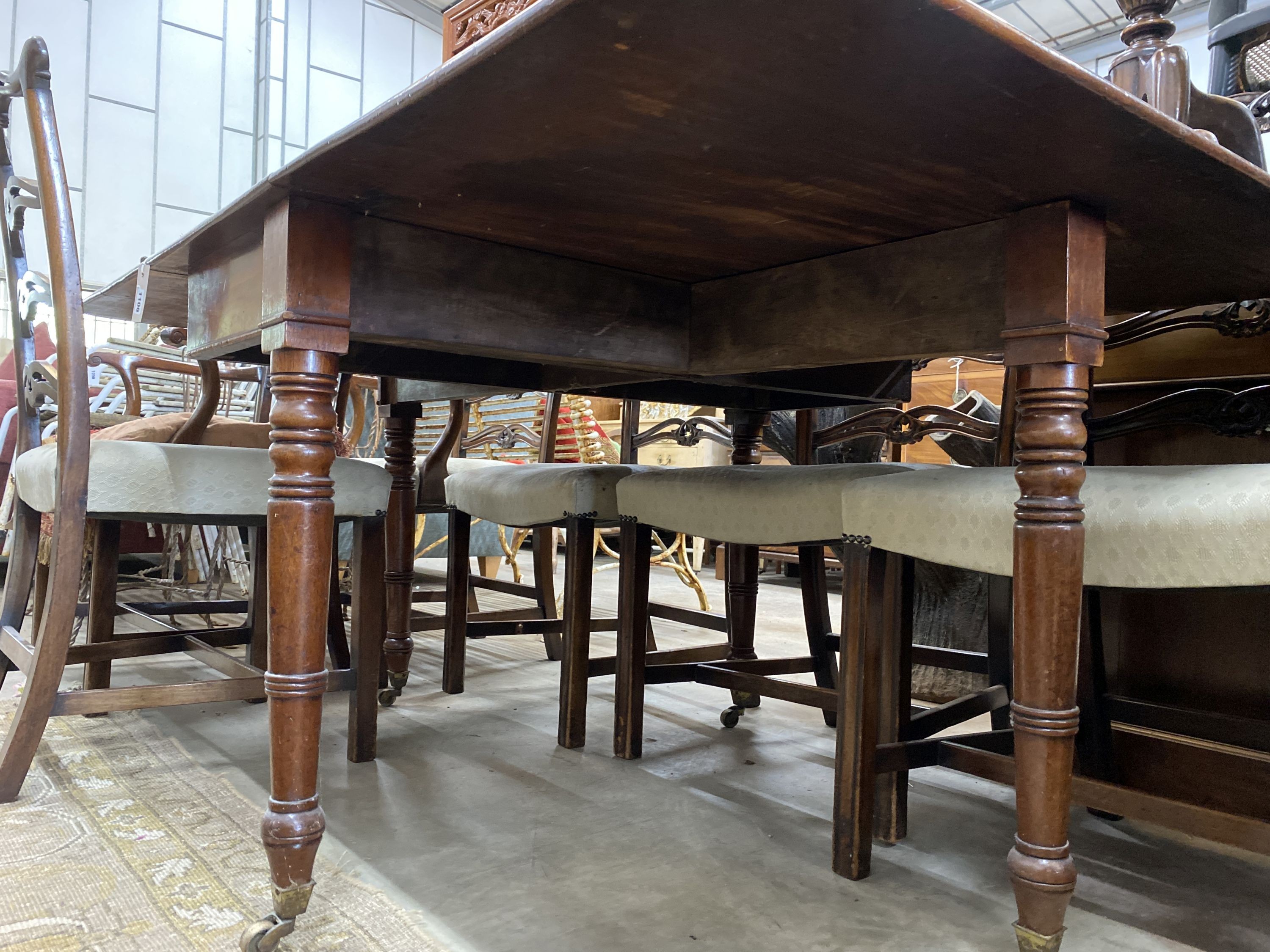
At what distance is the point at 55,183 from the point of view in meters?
1.29

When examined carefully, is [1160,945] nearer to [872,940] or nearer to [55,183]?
[872,940]

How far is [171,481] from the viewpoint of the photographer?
4.33 feet

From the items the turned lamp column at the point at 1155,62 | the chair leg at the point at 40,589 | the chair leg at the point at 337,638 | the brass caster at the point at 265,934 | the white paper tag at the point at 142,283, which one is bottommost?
the brass caster at the point at 265,934

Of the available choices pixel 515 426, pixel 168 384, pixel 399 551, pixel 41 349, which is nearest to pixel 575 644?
pixel 399 551

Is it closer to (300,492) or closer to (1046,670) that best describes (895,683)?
(1046,670)

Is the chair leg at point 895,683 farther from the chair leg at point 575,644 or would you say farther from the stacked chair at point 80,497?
the stacked chair at point 80,497

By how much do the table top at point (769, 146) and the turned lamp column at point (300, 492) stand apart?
8 cm

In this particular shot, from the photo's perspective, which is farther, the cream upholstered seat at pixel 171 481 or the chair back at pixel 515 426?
the chair back at pixel 515 426

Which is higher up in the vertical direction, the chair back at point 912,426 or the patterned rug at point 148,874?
the chair back at point 912,426

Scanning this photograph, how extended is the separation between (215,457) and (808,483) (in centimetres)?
90

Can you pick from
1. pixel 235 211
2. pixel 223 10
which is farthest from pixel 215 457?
pixel 223 10

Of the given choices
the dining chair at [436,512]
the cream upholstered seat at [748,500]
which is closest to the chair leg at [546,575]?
the dining chair at [436,512]

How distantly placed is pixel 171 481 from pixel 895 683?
3.59 ft

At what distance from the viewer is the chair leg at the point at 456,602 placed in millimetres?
2043
